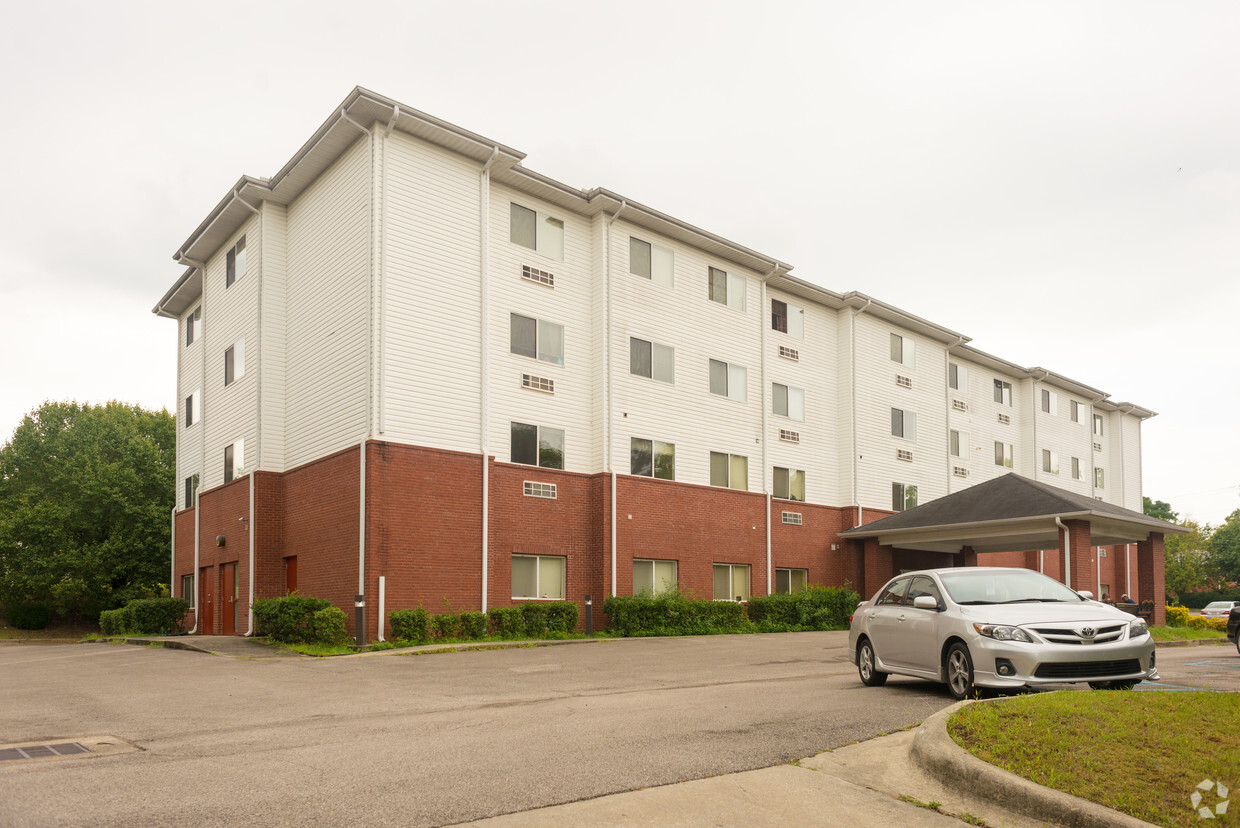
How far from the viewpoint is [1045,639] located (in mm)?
10000

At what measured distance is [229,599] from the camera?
94.2 ft

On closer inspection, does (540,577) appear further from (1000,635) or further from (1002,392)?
(1002,392)

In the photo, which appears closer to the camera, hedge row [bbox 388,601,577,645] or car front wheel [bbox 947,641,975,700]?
car front wheel [bbox 947,641,975,700]

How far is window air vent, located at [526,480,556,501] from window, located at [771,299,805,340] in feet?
40.6

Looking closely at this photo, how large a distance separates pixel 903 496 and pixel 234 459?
2533 centimetres

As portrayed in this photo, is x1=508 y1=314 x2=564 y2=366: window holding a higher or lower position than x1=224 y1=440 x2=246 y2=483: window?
higher

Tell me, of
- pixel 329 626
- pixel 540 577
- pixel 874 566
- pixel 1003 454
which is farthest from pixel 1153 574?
pixel 329 626

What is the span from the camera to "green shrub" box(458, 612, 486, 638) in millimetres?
22984

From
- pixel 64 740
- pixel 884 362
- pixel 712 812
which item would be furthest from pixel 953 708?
pixel 884 362

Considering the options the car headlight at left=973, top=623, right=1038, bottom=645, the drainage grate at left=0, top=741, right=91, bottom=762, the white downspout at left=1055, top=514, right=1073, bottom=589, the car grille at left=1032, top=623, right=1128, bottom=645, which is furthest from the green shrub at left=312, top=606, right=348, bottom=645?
the white downspout at left=1055, top=514, right=1073, bottom=589

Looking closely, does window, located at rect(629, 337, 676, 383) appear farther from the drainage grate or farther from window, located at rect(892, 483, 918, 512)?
the drainage grate

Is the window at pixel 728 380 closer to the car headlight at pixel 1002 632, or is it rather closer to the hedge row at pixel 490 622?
the hedge row at pixel 490 622

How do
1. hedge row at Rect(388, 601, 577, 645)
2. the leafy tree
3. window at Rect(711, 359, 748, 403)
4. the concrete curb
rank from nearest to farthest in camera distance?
the concrete curb → hedge row at Rect(388, 601, 577, 645) → window at Rect(711, 359, 748, 403) → the leafy tree

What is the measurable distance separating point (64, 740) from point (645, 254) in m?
23.7
